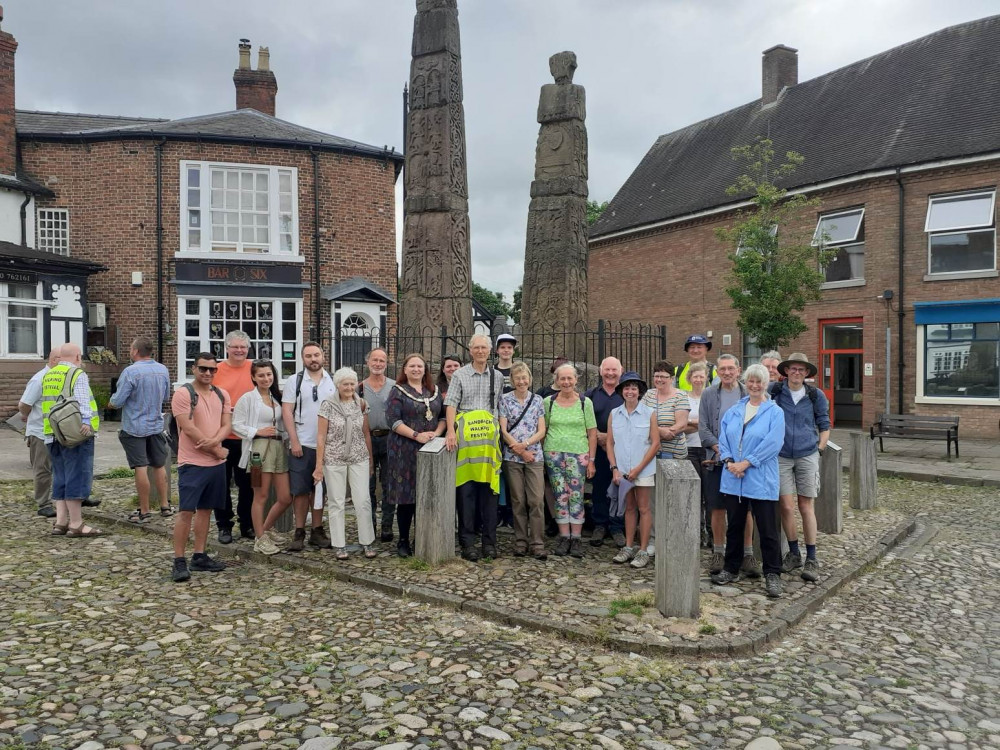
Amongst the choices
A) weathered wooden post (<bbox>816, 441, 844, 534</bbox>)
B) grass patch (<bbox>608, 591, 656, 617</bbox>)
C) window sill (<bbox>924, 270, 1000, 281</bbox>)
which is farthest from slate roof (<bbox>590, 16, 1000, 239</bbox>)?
grass patch (<bbox>608, 591, 656, 617</bbox>)

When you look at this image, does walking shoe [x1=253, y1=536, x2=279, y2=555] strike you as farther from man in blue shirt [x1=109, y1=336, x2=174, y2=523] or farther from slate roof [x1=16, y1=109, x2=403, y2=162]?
slate roof [x1=16, y1=109, x2=403, y2=162]

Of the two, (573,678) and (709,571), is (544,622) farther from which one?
(709,571)

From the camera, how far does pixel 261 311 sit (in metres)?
20.2

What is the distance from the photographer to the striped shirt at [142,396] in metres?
7.47

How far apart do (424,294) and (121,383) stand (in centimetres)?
384

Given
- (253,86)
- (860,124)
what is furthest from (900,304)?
(253,86)

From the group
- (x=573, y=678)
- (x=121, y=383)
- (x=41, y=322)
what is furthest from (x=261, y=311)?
(x=573, y=678)

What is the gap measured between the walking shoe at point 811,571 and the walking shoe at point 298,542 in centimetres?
406

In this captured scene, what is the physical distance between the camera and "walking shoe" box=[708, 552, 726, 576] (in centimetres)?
581

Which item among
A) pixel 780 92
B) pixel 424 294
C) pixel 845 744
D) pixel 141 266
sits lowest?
pixel 845 744

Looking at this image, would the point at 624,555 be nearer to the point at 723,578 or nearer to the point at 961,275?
the point at 723,578

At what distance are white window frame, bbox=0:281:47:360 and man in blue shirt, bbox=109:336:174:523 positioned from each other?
12.7 metres

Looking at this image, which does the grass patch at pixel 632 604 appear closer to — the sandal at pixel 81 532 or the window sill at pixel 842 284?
the sandal at pixel 81 532

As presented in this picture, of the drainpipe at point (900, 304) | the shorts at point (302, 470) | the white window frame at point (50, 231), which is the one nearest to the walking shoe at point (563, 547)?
the shorts at point (302, 470)
